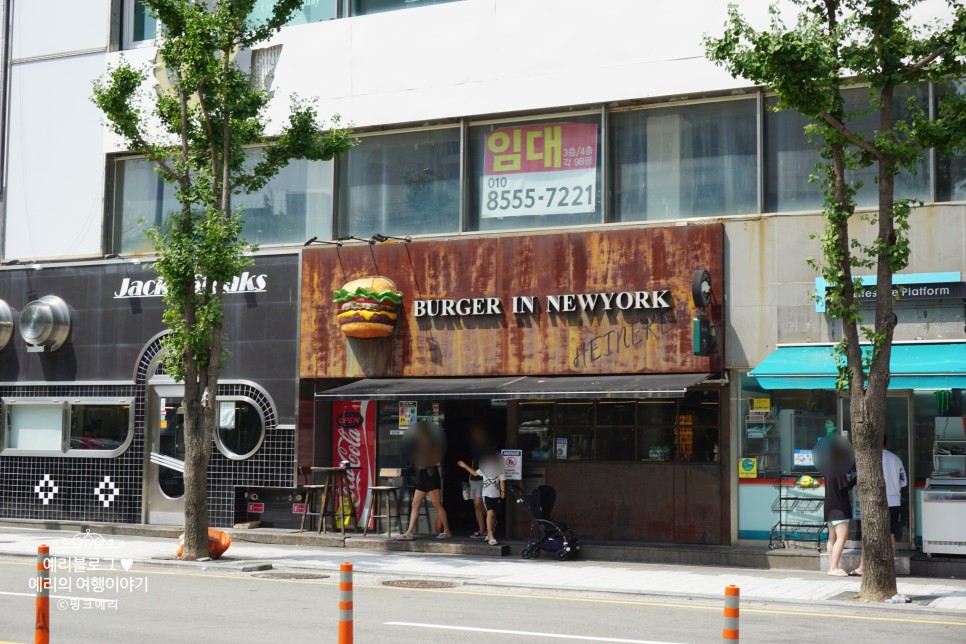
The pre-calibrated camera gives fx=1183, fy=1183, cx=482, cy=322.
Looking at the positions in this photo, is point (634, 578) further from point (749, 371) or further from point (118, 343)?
point (118, 343)

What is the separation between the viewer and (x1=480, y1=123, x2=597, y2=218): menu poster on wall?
754 inches

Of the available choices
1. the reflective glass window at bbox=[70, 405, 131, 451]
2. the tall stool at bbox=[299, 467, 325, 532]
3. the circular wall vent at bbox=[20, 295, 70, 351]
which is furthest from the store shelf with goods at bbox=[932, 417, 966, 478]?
the circular wall vent at bbox=[20, 295, 70, 351]

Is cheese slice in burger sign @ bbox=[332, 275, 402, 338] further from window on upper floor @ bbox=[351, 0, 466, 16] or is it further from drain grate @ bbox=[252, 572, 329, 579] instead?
drain grate @ bbox=[252, 572, 329, 579]

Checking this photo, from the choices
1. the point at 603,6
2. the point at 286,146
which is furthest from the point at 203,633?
the point at 603,6

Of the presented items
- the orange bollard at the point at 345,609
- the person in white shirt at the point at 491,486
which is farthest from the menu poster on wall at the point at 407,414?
the orange bollard at the point at 345,609

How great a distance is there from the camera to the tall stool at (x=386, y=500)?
19438mm

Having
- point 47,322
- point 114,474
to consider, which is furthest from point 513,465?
point 47,322

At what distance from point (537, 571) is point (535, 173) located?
22.3ft

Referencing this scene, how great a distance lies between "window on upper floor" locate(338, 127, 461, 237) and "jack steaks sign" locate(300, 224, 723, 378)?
2.06 feet

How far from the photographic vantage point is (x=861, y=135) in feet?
44.5

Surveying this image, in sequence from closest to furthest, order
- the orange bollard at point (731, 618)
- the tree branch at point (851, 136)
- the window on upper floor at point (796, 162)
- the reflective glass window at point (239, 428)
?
the orange bollard at point (731, 618) < the tree branch at point (851, 136) < the window on upper floor at point (796, 162) < the reflective glass window at point (239, 428)

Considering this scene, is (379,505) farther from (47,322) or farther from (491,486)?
(47,322)

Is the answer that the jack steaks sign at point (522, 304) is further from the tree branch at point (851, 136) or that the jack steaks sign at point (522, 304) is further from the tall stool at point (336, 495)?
the tree branch at point (851, 136)

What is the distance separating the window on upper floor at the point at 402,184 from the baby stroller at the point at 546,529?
16.1ft
